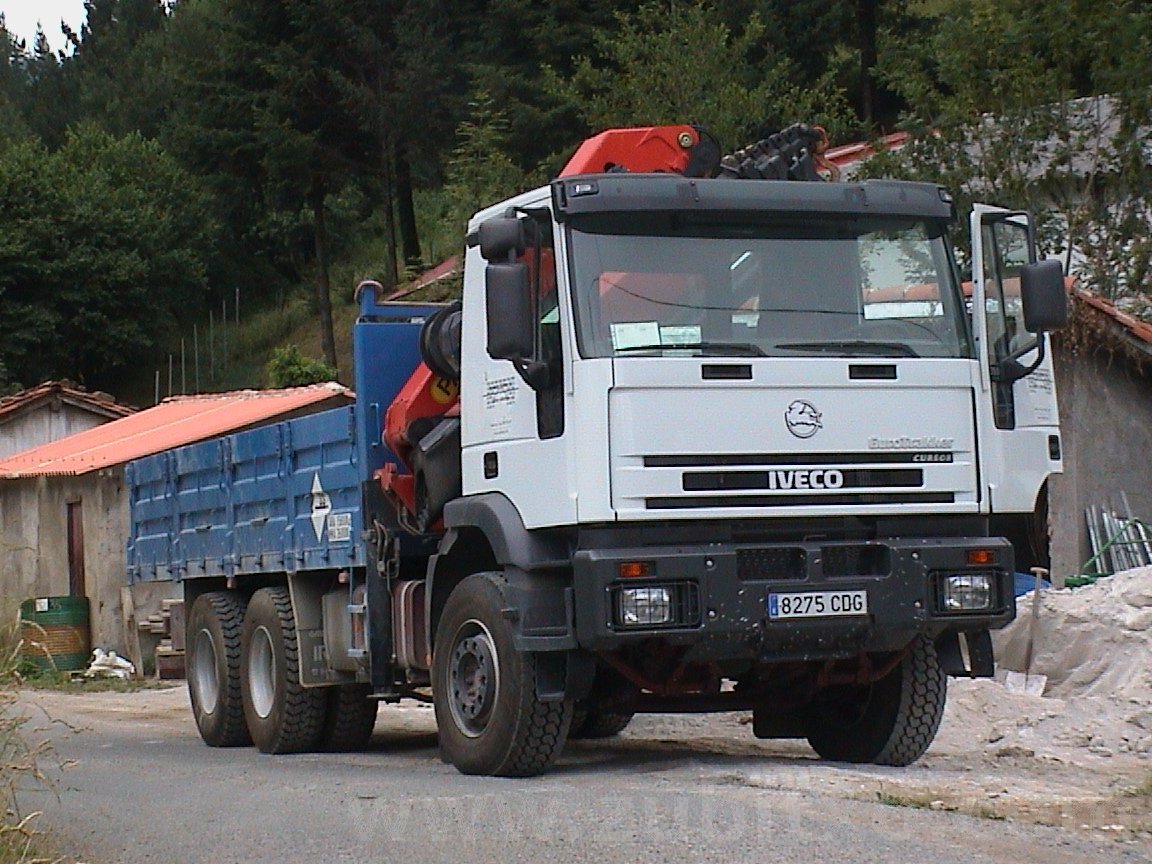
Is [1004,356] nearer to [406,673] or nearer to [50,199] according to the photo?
[406,673]

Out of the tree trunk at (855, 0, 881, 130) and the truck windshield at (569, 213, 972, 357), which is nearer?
the truck windshield at (569, 213, 972, 357)

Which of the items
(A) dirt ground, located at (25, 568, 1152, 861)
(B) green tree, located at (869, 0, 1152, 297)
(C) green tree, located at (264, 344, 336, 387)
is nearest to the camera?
(A) dirt ground, located at (25, 568, 1152, 861)

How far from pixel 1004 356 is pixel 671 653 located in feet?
7.68

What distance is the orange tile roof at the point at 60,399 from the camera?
38.1 meters

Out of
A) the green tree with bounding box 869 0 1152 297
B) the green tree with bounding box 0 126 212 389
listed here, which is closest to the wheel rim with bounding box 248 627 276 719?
the green tree with bounding box 869 0 1152 297

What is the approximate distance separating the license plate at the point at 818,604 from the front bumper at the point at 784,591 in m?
0.03

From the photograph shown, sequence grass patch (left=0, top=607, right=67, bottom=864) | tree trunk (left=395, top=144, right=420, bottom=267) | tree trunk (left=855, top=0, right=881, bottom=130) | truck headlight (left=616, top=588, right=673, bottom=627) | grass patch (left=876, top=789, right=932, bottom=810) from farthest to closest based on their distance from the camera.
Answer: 1. tree trunk (left=395, top=144, right=420, bottom=267)
2. tree trunk (left=855, top=0, right=881, bottom=130)
3. truck headlight (left=616, top=588, right=673, bottom=627)
4. grass patch (left=876, top=789, right=932, bottom=810)
5. grass patch (left=0, top=607, right=67, bottom=864)

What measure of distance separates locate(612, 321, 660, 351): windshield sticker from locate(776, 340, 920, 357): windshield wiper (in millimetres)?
670

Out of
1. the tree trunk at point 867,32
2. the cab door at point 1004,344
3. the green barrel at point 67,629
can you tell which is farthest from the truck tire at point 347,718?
the tree trunk at point 867,32

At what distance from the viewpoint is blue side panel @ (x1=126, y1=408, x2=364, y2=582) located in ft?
38.4

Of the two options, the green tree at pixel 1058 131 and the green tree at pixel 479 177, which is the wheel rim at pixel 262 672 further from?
the green tree at pixel 479 177

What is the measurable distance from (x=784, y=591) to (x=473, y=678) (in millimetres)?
1856

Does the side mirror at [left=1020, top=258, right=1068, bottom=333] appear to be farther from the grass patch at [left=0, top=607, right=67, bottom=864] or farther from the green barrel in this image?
the green barrel

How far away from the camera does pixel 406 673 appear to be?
36.4 feet
